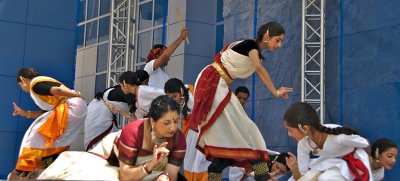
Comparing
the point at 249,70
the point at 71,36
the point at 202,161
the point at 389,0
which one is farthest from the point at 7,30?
the point at 389,0

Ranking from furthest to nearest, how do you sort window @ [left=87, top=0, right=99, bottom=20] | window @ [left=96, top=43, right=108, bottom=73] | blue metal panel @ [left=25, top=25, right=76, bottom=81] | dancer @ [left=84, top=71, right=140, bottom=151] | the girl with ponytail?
window @ [left=87, top=0, right=99, bottom=20]
window @ [left=96, top=43, right=108, bottom=73]
blue metal panel @ [left=25, top=25, right=76, bottom=81]
dancer @ [left=84, top=71, right=140, bottom=151]
the girl with ponytail

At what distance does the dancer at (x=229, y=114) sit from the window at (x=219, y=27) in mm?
3354

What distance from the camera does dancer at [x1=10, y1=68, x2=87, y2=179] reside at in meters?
5.08

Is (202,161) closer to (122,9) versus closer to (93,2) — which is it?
(122,9)

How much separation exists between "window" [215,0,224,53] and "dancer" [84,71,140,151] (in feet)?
7.73

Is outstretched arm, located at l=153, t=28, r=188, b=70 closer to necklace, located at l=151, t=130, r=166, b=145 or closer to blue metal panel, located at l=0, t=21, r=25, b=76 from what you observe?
necklace, located at l=151, t=130, r=166, b=145

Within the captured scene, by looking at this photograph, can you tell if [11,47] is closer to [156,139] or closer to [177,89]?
[177,89]

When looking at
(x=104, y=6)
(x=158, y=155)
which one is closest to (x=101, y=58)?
(x=104, y=6)

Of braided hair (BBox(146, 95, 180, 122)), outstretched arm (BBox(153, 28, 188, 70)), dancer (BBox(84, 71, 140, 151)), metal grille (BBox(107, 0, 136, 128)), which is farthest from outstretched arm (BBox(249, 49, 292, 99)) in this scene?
metal grille (BBox(107, 0, 136, 128))

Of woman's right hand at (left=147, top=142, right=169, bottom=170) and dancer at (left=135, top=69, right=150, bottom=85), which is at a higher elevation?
dancer at (left=135, top=69, right=150, bottom=85)

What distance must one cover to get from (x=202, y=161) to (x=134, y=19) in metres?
3.31

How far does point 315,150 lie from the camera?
3463mm

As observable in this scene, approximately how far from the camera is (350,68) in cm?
555

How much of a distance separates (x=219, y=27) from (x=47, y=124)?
3.33m
